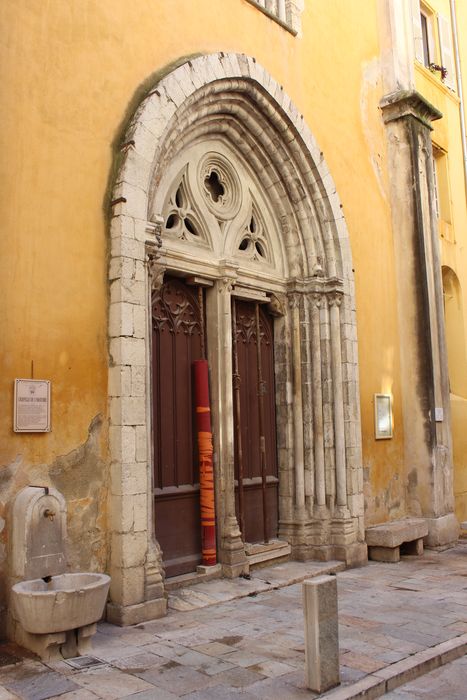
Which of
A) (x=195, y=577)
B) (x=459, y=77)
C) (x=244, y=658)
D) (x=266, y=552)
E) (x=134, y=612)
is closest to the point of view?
(x=244, y=658)

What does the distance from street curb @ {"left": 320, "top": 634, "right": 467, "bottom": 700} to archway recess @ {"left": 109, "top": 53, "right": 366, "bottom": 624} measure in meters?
1.91

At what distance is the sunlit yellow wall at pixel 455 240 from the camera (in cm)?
1070

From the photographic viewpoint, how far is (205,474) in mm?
6578

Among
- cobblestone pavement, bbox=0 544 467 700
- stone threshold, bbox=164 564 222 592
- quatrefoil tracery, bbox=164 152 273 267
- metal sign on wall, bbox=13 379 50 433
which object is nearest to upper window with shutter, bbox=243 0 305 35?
quatrefoil tracery, bbox=164 152 273 267

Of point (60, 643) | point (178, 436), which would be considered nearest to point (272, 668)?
point (60, 643)

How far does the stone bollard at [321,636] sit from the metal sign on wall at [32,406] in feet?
7.34

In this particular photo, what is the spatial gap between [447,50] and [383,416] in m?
7.00

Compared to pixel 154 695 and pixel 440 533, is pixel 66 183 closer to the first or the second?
pixel 154 695

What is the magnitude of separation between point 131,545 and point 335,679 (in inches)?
78.3

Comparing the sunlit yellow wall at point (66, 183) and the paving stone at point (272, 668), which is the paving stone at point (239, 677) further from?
the sunlit yellow wall at point (66, 183)

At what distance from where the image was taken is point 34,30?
5.28 meters

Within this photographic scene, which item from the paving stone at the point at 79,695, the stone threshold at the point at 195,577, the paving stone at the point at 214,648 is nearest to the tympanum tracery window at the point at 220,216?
the stone threshold at the point at 195,577

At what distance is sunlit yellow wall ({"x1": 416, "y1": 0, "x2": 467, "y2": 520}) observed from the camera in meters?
10.7

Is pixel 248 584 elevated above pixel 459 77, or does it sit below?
below
